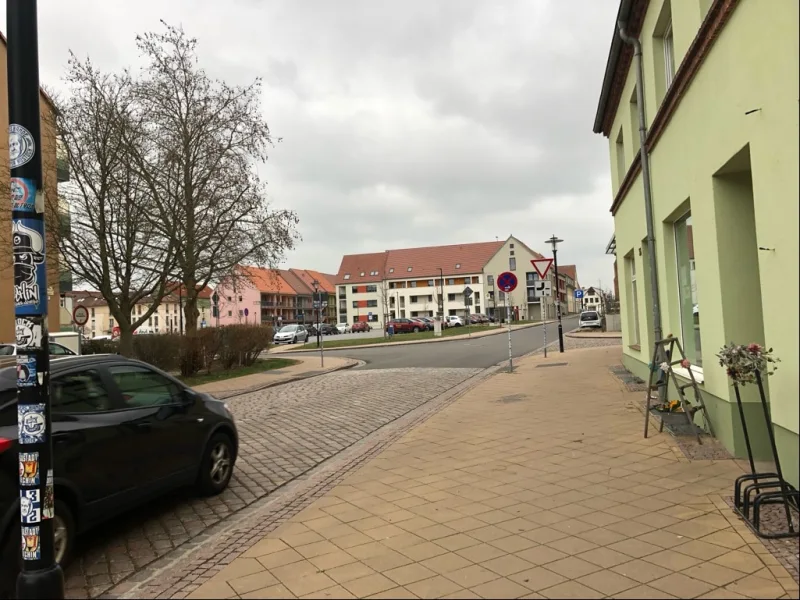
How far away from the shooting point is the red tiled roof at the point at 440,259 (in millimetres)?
103000

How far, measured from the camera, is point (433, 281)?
10475 centimetres

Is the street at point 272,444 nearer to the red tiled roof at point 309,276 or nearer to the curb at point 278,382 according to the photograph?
the curb at point 278,382

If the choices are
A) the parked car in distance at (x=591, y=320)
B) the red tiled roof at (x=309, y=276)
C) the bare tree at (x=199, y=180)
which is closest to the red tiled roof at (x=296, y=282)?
the red tiled roof at (x=309, y=276)

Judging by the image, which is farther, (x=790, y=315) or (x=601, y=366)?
(x=601, y=366)

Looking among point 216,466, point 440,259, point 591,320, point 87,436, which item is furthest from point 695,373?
point 440,259

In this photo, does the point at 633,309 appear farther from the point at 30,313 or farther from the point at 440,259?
the point at 440,259

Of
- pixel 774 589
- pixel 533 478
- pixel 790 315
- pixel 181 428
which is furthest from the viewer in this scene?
pixel 533 478

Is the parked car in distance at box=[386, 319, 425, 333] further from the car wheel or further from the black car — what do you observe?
the black car

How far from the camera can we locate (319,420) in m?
10.5

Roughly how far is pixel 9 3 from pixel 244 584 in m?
3.79

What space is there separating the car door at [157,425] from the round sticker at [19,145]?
219 centimetres

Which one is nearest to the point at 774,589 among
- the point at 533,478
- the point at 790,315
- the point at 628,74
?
the point at 790,315

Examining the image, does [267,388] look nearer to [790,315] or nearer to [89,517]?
[89,517]

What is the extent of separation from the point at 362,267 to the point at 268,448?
344 ft
